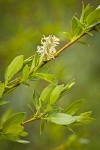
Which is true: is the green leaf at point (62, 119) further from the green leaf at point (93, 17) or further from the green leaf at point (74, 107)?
the green leaf at point (93, 17)

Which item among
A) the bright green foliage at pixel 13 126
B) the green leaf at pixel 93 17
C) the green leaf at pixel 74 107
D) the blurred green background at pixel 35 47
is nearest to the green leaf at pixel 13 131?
the bright green foliage at pixel 13 126

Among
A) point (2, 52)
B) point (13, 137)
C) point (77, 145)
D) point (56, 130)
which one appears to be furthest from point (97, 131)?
point (13, 137)

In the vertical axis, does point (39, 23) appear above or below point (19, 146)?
above

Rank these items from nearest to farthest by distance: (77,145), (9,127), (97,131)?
(9,127), (77,145), (97,131)

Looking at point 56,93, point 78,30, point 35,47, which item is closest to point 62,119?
point 56,93

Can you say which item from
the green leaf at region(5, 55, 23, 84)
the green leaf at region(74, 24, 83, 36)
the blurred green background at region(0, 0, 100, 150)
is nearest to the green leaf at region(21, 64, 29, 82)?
the green leaf at region(5, 55, 23, 84)

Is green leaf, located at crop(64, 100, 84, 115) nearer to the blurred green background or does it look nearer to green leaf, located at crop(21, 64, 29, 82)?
green leaf, located at crop(21, 64, 29, 82)

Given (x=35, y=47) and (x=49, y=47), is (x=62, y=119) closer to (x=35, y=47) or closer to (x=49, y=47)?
(x=49, y=47)

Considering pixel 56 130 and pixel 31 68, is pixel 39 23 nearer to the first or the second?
pixel 56 130

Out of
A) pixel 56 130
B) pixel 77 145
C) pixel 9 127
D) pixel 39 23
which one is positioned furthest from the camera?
pixel 39 23
